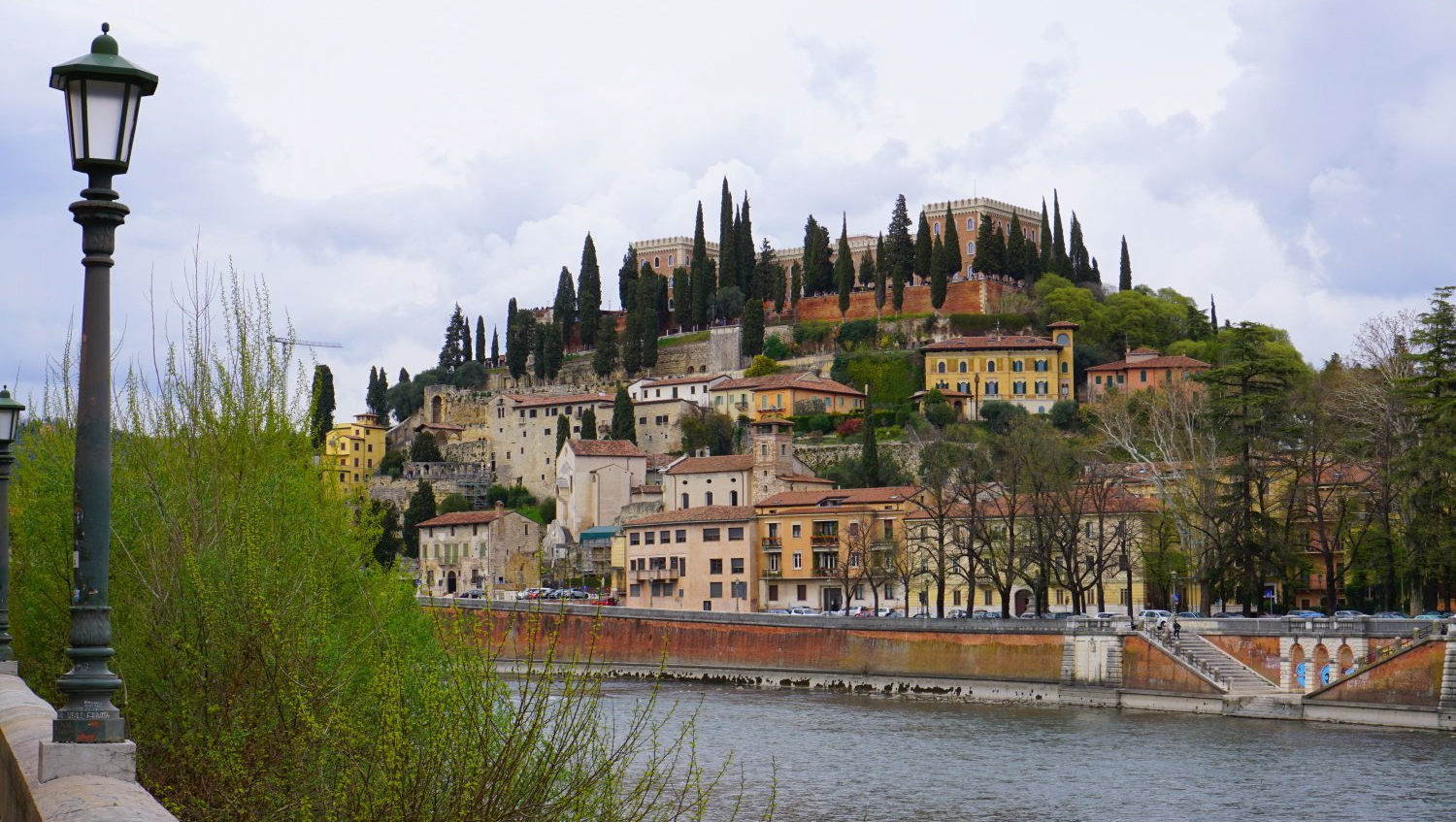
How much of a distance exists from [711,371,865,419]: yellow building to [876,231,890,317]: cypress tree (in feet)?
28.2

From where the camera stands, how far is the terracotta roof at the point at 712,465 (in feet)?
281

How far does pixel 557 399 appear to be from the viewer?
372 feet

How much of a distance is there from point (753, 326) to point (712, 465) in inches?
1212

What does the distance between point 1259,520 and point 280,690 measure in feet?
158

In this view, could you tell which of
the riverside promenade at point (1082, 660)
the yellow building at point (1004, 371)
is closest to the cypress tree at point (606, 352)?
the yellow building at point (1004, 371)

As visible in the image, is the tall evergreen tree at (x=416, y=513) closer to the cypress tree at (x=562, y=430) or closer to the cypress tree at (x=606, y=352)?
the cypress tree at (x=562, y=430)

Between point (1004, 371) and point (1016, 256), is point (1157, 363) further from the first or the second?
point (1016, 256)

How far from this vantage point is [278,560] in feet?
42.8

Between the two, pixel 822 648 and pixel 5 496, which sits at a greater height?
pixel 5 496

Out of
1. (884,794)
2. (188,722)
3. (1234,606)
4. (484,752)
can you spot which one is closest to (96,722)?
(484,752)

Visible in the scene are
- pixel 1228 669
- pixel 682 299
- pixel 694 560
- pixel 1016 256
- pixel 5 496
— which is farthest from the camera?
pixel 682 299

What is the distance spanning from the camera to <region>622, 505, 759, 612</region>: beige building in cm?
7806

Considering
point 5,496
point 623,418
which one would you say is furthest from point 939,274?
point 5,496

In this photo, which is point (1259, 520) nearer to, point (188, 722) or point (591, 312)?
point (188, 722)
